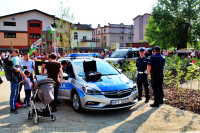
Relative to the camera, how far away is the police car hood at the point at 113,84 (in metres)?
5.56

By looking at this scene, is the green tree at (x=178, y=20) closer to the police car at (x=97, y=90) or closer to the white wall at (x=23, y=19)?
the police car at (x=97, y=90)

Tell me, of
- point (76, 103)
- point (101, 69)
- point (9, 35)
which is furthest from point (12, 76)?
point (9, 35)

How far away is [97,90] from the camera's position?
5496 mm

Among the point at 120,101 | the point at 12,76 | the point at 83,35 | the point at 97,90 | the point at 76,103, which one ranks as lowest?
the point at 76,103

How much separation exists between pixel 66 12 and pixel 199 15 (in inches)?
731

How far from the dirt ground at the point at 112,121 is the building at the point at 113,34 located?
62194 millimetres

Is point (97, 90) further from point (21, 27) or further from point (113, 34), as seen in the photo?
point (113, 34)

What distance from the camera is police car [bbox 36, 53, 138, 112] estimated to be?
Answer: 17.9ft

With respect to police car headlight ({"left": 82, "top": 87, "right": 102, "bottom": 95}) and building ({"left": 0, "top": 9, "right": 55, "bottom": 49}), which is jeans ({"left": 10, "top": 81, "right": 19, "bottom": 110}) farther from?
building ({"left": 0, "top": 9, "right": 55, "bottom": 49})

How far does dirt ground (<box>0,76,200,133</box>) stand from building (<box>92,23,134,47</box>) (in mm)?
62194

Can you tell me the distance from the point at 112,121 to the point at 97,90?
0.94m

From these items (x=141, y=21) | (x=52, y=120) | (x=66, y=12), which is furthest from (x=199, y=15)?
(x=141, y=21)

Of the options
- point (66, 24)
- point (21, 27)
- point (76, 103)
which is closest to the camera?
point (76, 103)

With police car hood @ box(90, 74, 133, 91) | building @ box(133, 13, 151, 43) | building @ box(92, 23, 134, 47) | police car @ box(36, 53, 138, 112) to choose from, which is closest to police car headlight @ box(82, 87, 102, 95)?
police car @ box(36, 53, 138, 112)
